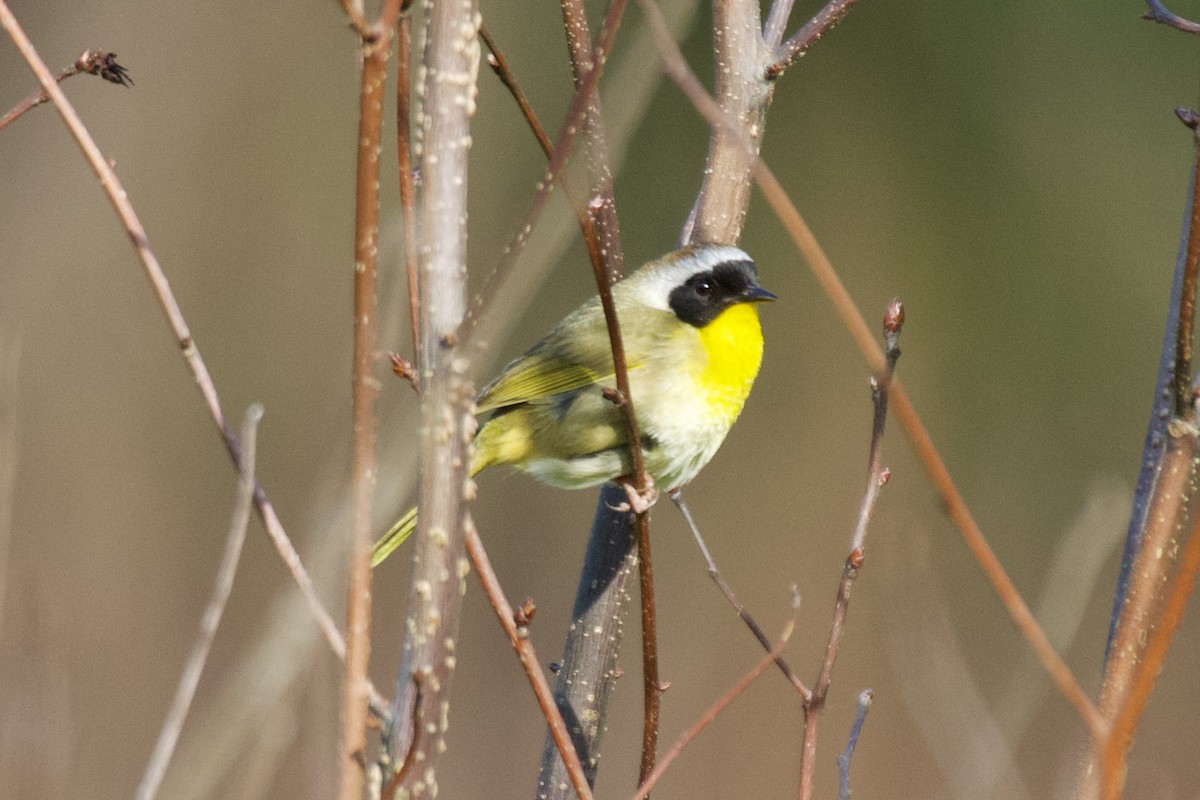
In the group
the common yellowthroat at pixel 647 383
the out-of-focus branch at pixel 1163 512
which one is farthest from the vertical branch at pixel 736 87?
the out-of-focus branch at pixel 1163 512

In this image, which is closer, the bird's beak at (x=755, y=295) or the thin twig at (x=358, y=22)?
the thin twig at (x=358, y=22)

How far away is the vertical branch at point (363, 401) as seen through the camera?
109 cm

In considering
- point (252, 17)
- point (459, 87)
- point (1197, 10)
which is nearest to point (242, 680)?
point (459, 87)

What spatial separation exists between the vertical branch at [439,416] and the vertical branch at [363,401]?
7cm

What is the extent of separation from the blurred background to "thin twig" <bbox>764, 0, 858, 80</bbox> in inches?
78.2

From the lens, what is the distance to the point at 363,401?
1108mm

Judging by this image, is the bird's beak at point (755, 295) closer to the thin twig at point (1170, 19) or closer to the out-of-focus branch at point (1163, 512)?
the thin twig at point (1170, 19)

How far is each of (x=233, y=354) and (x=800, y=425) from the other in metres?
2.77

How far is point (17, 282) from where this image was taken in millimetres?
5340

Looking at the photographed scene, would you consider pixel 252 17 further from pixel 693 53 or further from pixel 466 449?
pixel 466 449

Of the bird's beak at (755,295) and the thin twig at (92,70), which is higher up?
the thin twig at (92,70)

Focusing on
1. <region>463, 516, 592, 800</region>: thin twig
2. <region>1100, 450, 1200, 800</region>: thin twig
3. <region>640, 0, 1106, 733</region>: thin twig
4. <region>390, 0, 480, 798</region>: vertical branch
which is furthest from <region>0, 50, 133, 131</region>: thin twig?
<region>1100, 450, 1200, 800</region>: thin twig

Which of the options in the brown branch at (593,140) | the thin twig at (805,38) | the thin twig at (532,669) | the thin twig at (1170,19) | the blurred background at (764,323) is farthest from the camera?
the blurred background at (764,323)

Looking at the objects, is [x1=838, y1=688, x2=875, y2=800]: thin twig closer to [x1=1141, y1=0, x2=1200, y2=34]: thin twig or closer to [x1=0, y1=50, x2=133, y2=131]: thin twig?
[x1=1141, y1=0, x2=1200, y2=34]: thin twig
